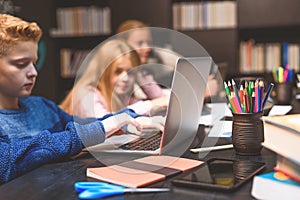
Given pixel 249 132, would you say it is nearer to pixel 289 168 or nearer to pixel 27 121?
pixel 289 168

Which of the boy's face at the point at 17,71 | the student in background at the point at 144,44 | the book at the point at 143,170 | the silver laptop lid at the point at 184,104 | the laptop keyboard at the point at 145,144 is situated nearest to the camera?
the book at the point at 143,170

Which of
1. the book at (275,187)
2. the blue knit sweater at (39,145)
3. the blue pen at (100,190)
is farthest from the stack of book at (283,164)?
the blue knit sweater at (39,145)

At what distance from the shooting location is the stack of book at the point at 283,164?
2.35 feet

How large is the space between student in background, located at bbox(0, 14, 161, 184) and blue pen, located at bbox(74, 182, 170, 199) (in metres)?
0.27

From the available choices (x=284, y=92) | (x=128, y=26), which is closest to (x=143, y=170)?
(x=284, y=92)

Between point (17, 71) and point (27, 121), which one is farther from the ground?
point (17, 71)

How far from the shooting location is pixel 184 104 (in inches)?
42.4

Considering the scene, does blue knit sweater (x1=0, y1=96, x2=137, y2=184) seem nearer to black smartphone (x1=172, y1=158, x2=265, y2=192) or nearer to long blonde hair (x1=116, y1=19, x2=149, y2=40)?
black smartphone (x1=172, y1=158, x2=265, y2=192)

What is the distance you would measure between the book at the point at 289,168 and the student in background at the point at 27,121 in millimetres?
537

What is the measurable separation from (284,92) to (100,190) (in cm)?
143

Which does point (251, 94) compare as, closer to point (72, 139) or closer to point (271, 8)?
point (72, 139)

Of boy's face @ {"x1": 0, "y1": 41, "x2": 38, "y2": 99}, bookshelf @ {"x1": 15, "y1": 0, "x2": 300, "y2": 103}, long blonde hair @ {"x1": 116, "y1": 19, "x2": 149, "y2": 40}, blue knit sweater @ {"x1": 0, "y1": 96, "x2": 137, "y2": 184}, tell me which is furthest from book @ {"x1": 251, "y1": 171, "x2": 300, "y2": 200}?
bookshelf @ {"x1": 15, "y1": 0, "x2": 300, "y2": 103}

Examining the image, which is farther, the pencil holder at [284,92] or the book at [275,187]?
the pencil holder at [284,92]

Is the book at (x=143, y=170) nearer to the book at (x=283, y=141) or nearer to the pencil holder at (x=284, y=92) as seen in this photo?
the book at (x=283, y=141)
